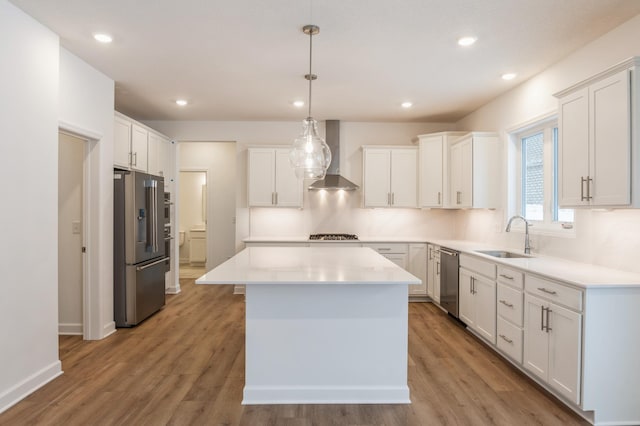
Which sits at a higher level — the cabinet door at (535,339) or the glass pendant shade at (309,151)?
the glass pendant shade at (309,151)

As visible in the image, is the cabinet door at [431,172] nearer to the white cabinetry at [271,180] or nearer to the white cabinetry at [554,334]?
the white cabinetry at [271,180]

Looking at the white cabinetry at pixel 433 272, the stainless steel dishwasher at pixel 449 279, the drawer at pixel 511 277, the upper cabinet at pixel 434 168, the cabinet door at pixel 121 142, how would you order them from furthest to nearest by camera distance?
the upper cabinet at pixel 434 168 < the white cabinetry at pixel 433 272 < the stainless steel dishwasher at pixel 449 279 < the cabinet door at pixel 121 142 < the drawer at pixel 511 277

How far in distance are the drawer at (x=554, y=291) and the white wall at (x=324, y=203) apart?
10.2 ft

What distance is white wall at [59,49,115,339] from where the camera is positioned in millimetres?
3527

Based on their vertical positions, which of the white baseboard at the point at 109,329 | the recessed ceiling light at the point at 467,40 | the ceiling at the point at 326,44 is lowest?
the white baseboard at the point at 109,329

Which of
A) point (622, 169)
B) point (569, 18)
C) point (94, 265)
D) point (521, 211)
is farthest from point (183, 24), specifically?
point (521, 211)

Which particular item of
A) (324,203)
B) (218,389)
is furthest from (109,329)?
(324,203)

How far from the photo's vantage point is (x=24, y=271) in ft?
8.77

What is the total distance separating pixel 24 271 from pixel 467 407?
10.5ft

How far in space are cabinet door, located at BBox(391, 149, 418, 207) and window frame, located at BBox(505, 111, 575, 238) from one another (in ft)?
5.01

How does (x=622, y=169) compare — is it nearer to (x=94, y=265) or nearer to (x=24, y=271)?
(x=24, y=271)

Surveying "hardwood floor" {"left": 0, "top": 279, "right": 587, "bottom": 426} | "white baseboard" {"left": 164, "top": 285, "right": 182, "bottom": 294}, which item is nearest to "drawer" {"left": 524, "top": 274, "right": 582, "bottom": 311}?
"hardwood floor" {"left": 0, "top": 279, "right": 587, "bottom": 426}

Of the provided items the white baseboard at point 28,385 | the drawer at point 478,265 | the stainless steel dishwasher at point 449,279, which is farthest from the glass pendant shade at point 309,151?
the white baseboard at point 28,385

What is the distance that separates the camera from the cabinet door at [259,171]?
5.62m
